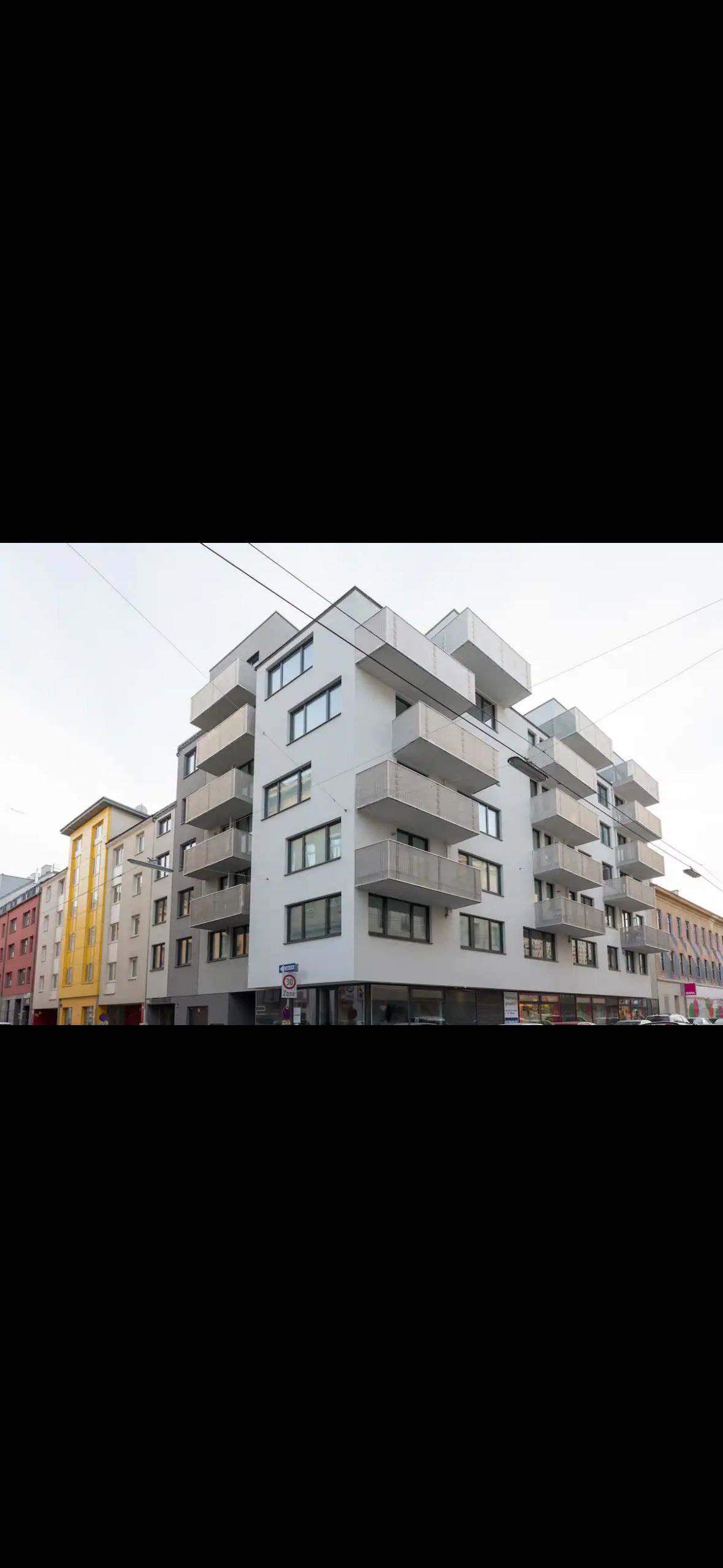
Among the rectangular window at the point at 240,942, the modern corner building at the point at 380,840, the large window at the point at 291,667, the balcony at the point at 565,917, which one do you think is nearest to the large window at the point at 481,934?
the modern corner building at the point at 380,840

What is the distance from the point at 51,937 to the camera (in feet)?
87.8

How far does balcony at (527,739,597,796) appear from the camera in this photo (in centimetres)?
2377

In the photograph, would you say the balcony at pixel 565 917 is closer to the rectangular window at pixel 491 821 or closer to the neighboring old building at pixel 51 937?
the rectangular window at pixel 491 821

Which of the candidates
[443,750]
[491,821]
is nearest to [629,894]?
[491,821]

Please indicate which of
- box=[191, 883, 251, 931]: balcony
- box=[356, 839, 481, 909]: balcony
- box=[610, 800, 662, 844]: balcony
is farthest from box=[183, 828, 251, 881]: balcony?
box=[610, 800, 662, 844]: balcony

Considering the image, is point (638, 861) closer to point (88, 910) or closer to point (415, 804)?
point (415, 804)

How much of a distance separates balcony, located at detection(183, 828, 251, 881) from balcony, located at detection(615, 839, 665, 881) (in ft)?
50.9

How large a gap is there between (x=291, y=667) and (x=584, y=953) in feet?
44.1

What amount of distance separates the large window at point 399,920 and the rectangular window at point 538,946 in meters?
5.02
